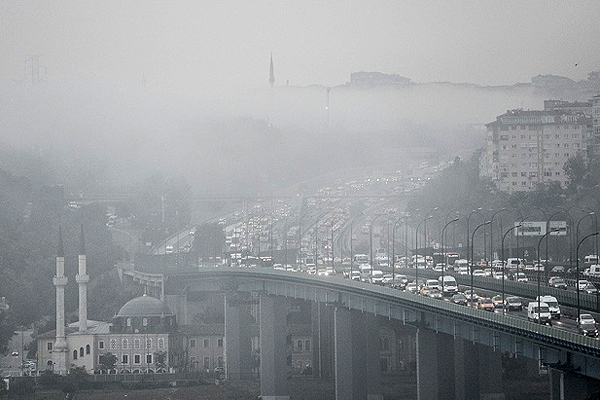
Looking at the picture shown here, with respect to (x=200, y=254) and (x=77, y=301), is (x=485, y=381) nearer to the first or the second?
(x=77, y=301)

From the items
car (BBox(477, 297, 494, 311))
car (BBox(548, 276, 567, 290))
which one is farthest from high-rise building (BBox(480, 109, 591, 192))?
car (BBox(477, 297, 494, 311))

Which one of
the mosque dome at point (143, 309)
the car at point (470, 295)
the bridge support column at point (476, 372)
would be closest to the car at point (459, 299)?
the car at point (470, 295)

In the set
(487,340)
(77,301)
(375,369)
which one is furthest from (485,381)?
(77,301)

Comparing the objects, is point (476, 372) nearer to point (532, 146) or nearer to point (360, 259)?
point (360, 259)

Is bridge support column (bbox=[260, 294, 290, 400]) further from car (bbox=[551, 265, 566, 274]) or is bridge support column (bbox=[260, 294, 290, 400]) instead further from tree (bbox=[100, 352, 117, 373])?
car (bbox=[551, 265, 566, 274])

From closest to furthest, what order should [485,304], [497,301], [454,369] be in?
[485,304] → [497,301] → [454,369]

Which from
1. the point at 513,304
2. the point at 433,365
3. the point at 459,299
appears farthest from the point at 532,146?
the point at 513,304
